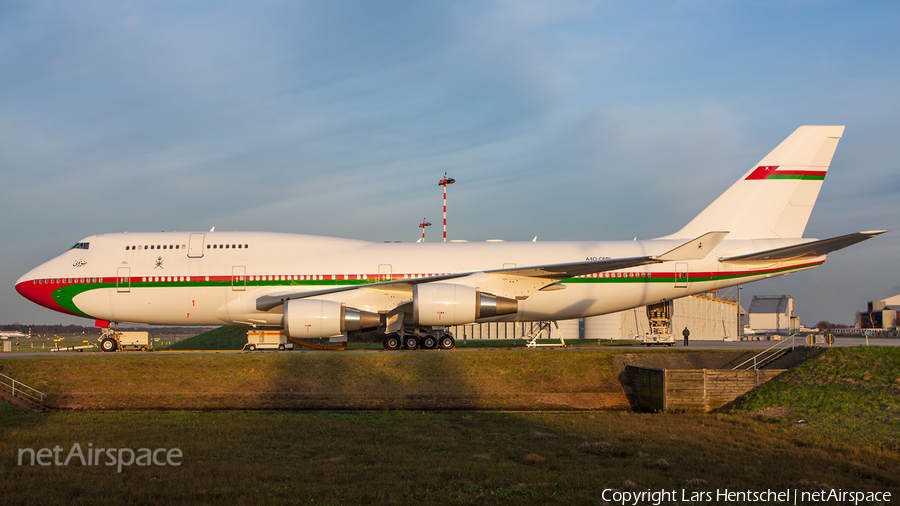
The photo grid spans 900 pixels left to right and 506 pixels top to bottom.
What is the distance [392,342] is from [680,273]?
1002 cm

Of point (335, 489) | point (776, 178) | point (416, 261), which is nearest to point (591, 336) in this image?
point (776, 178)

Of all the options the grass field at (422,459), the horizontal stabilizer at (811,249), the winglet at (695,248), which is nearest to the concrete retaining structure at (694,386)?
the grass field at (422,459)

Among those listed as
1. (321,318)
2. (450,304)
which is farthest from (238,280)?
(450,304)

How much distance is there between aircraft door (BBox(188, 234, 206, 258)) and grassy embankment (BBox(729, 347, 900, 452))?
55.2ft

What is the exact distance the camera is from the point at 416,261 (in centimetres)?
1977

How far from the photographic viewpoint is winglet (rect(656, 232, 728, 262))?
15820mm

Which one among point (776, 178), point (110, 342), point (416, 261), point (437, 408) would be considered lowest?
point (437, 408)

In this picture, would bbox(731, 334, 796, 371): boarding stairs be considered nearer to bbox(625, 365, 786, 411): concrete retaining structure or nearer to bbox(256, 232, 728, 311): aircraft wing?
bbox(625, 365, 786, 411): concrete retaining structure

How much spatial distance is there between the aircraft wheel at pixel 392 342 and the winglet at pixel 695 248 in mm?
8494

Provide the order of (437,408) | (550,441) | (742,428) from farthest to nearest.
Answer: (437,408)
(742,428)
(550,441)

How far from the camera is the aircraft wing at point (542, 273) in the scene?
16.3 metres

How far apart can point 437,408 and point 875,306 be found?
7465 cm

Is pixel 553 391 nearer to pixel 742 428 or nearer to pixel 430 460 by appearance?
pixel 742 428

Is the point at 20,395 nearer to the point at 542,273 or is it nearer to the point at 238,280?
the point at 238,280
